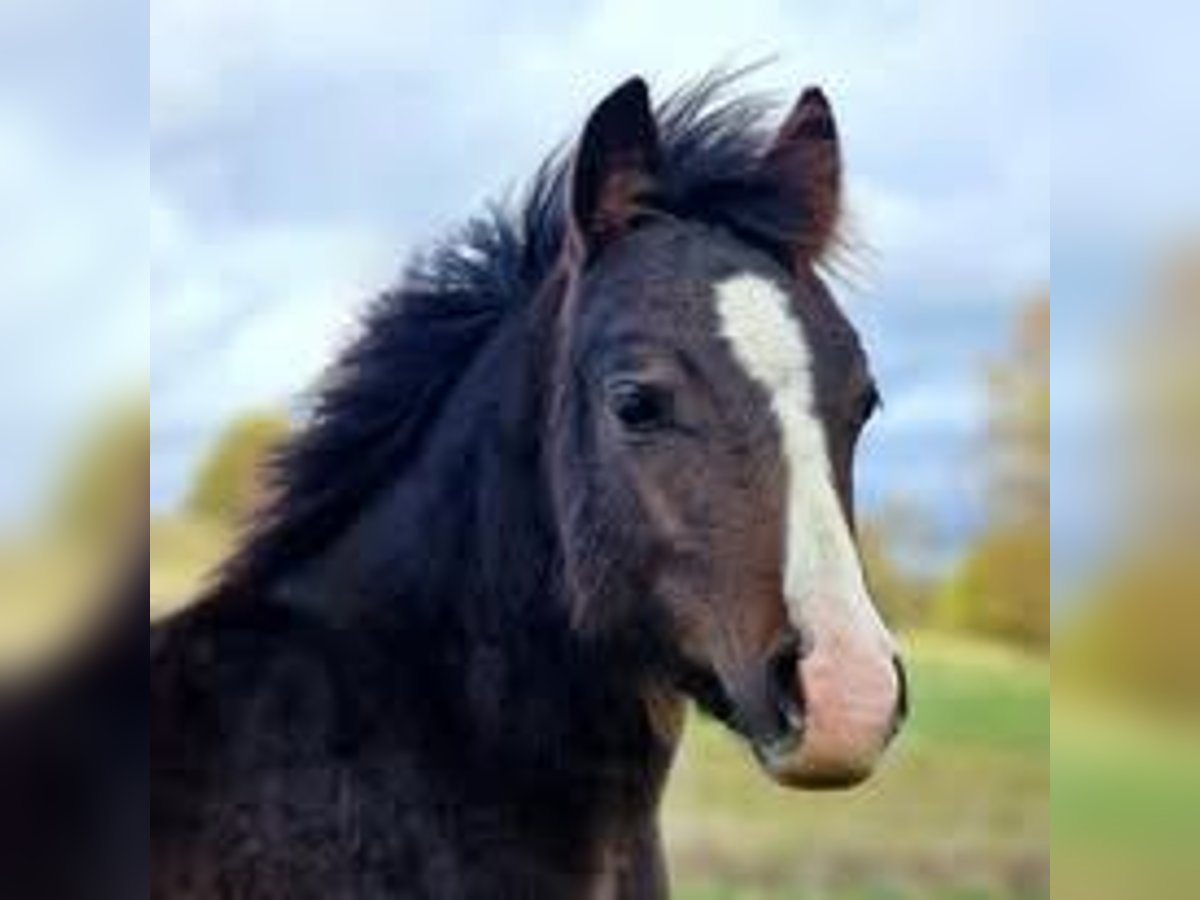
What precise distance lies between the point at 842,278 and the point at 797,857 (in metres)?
2.90

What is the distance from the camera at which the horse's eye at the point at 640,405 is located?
205cm

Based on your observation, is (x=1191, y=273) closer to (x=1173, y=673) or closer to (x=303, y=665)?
(x=1173, y=673)

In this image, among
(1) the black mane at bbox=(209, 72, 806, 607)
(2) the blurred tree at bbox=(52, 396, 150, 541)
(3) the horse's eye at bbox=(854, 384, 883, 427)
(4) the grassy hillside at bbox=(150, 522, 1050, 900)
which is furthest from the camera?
(4) the grassy hillside at bbox=(150, 522, 1050, 900)

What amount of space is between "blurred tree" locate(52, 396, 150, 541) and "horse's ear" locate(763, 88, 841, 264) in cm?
110

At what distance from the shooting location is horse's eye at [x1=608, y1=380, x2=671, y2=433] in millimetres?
2053

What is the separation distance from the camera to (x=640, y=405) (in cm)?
206

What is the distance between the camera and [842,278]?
241cm

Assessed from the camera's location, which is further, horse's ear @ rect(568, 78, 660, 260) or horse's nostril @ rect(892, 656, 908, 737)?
horse's ear @ rect(568, 78, 660, 260)

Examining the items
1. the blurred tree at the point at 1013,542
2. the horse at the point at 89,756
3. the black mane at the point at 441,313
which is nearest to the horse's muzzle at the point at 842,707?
the black mane at the point at 441,313

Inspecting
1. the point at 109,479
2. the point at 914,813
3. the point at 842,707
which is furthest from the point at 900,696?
the point at 914,813

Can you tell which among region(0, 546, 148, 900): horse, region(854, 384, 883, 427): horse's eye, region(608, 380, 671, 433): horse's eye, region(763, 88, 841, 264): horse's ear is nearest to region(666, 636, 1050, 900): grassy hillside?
region(763, 88, 841, 264): horse's ear

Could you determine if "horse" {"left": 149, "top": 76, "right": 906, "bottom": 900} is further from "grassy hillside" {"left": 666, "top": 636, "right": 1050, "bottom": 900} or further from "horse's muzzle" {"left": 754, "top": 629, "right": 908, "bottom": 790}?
"grassy hillside" {"left": 666, "top": 636, "right": 1050, "bottom": 900}

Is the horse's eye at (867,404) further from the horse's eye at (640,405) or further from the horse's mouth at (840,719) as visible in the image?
the horse's mouth at (840,719)

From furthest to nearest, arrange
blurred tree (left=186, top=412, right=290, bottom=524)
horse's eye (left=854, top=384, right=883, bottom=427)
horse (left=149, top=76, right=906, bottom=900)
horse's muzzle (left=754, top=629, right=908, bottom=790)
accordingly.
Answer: blurred tree (left=186, top=412, right=290, bottom=524) < horse's eye (left=854, top=384, right=883, bottom=427) < horse (left=149, top=76, right=906, bottom=900) < horse's muzzle (left=754, top=629, right=908, bottom=790)
